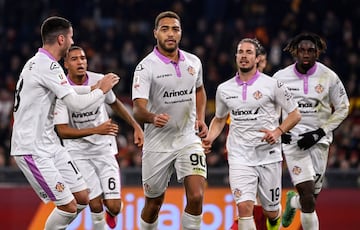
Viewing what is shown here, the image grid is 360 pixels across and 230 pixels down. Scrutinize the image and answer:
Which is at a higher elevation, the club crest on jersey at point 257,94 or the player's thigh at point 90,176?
the club crest on jersey at point 257,94

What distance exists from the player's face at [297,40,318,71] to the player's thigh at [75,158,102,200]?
271cm

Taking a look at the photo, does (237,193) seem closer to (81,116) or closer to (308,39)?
(81,116)

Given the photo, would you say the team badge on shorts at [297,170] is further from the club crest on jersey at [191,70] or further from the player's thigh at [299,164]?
the club crest on jersey at [191,70]

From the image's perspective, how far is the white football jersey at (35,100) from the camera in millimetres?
10383

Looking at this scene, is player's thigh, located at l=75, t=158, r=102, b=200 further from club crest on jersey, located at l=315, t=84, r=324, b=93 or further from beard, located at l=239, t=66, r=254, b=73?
club crest on jersey, located at l=315, t=84, r=324, b=93

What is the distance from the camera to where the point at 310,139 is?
12.3 meters

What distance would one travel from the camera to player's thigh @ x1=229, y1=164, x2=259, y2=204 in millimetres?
11578

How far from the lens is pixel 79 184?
11.2 m

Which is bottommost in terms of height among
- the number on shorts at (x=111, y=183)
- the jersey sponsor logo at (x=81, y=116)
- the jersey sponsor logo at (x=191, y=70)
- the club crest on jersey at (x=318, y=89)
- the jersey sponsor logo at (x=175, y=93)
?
the number on shorts at (x=111, y=183)

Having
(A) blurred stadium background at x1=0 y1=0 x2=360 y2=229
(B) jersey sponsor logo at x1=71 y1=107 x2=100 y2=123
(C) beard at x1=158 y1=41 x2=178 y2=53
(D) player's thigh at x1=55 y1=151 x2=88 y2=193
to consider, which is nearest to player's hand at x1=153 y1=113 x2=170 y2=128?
(C) beard at x1=158 y1=41 x2=178 y2=53

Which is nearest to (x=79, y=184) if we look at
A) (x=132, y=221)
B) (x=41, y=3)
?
(x=132, y=221)

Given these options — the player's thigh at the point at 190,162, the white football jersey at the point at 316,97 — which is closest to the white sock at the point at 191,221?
the player's thigh at the point at 190,162

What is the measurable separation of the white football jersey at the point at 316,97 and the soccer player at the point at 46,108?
9.10ft

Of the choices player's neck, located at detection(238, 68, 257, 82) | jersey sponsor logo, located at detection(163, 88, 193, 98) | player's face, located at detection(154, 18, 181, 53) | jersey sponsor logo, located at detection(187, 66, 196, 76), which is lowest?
jersey sponsor logo, located at detection(163, 88, 193, 98)
